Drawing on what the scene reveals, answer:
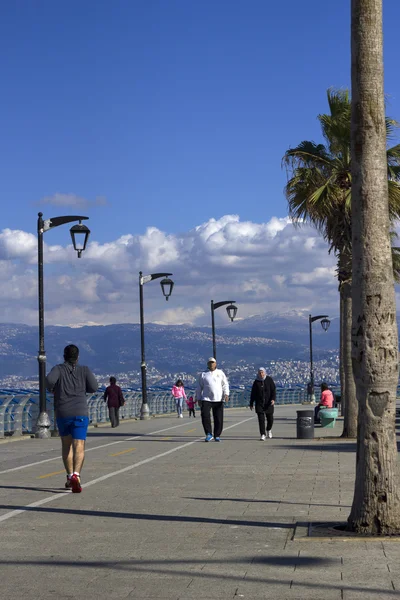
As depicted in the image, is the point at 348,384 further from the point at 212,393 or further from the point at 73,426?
the point at 73,426

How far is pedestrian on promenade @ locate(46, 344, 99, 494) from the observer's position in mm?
12852

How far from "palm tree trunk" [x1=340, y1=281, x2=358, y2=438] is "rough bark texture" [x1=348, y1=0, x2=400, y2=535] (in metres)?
13.4

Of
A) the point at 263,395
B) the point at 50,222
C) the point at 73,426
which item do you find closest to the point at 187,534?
the point at 73,426

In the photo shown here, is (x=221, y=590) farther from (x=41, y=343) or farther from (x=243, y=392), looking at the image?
(x=243, y=392)

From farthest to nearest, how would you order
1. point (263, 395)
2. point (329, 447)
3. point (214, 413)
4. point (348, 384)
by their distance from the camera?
point (348, 384), point (263, 395), point (214, 413), point (329, 447)

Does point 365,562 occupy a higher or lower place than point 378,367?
lower

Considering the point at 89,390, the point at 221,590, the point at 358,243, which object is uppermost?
the point at 358,243

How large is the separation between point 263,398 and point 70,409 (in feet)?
36.9

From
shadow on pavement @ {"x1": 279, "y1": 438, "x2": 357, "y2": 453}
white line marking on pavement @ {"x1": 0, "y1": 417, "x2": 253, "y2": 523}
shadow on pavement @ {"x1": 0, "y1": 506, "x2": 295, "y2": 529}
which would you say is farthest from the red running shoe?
shadow on pavement @ {"x1": 279, "y1": 438, "x2": 357, "y2": 453}

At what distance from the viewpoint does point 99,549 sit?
27.5 ft

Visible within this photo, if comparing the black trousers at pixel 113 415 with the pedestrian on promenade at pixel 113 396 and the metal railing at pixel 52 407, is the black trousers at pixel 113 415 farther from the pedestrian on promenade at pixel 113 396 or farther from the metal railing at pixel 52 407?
the metal railing at pixel 52 407

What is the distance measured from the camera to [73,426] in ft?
42.4

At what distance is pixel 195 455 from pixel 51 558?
10729 mm

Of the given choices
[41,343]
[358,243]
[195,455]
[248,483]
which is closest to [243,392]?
[41,343]
